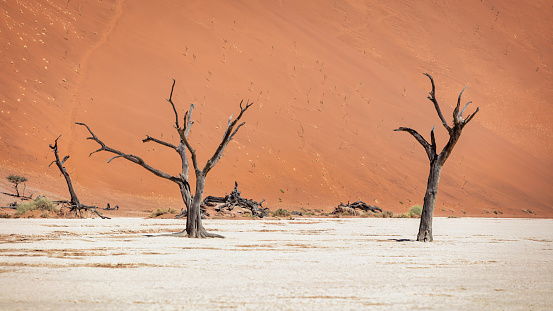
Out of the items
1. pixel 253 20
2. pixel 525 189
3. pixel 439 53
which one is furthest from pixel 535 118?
pixel 253 20

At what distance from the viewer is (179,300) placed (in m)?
6.39

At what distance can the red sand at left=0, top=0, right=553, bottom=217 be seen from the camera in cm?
3897

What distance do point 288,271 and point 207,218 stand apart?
65.2 ft

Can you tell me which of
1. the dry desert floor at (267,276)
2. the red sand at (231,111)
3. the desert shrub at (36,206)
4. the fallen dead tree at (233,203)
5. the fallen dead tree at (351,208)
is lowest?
the dry desert floor at (267,276)

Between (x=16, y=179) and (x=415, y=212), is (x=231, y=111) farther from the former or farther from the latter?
(x=16, y=179)

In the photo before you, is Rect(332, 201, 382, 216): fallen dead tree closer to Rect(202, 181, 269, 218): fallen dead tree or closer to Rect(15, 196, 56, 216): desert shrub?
Rect(202, 181, 269, 218): fallen dead tree

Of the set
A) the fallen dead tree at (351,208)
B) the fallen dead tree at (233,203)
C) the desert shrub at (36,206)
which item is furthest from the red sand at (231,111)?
the fallen dead tree at (233,203)

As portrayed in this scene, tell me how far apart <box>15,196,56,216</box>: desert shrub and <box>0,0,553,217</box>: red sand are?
550 centimetres

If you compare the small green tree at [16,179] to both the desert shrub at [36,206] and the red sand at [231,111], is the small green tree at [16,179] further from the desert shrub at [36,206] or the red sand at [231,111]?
the desert shrub at [36,206]

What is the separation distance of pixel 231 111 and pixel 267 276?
37183mm

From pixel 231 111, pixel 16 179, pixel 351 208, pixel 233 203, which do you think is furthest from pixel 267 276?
pixel 231 111

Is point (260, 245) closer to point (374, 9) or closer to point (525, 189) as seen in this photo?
point (525, 189)

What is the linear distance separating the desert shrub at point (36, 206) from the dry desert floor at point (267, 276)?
12.9 meters

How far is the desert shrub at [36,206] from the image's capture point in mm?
26359
